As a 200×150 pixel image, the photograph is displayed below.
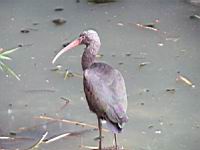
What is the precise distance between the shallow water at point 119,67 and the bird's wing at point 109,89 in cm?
49

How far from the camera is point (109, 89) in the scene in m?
4.77

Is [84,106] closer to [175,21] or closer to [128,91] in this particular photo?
[128,91]

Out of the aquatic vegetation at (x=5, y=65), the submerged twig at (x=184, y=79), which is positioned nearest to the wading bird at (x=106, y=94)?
the aquatic vegetation at (x=5, y=65)

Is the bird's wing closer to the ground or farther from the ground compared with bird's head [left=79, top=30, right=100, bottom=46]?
closer to the ground

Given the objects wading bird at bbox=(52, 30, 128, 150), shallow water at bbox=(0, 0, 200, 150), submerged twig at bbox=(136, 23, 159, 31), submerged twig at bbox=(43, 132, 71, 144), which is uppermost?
wading bird at bbox=(52, 30, 128, 150)

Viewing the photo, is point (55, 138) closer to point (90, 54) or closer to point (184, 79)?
point (90, 54)

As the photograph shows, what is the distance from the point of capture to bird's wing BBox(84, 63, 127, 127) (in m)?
4.61

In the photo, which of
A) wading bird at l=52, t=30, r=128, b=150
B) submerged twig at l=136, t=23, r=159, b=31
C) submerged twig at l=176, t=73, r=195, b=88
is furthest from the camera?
submerged twig at l=136, t=23, r=159, b=31

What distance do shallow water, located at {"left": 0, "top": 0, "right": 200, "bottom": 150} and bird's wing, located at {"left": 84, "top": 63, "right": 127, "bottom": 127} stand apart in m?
0.49

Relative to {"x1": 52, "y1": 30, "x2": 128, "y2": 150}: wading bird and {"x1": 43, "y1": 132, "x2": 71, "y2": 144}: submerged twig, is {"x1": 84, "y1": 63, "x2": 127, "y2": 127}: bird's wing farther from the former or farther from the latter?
{"x1": 43, "y1": 132, "x2": 71, "y2": 144}: submerged twig

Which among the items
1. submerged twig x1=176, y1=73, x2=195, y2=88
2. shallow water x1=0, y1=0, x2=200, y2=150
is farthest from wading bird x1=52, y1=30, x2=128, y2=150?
submerged twig x1=176, y1=73, x2=195, y2=88

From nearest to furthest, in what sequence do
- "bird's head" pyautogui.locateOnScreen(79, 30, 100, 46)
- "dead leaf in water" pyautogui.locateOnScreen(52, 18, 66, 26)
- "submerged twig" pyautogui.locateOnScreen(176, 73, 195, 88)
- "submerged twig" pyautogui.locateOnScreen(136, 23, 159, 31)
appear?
"bird's head" pyautogui.locateOnScreen(79, 30, 100, 46) → "submerged twig" pyautogui.locateOnScreen(176, 73, 195, 88) → "submerged twig" pyautogui.locateOnScreen(136, 23, 159, 31) → "dead leaf in water" pyautogui.locateOnScreen(52, 18, 66, 26)

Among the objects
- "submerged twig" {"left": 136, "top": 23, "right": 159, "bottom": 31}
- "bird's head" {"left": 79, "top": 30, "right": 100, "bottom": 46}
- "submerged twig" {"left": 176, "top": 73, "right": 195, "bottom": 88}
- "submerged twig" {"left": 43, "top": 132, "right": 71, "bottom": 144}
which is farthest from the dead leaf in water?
"submerged twig" {"left": 43, "top": 132, "right": 71, "bottom": 144}

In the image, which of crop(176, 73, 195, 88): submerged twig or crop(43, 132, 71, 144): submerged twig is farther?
crop(176, 73, 195, 88): submerged twig
